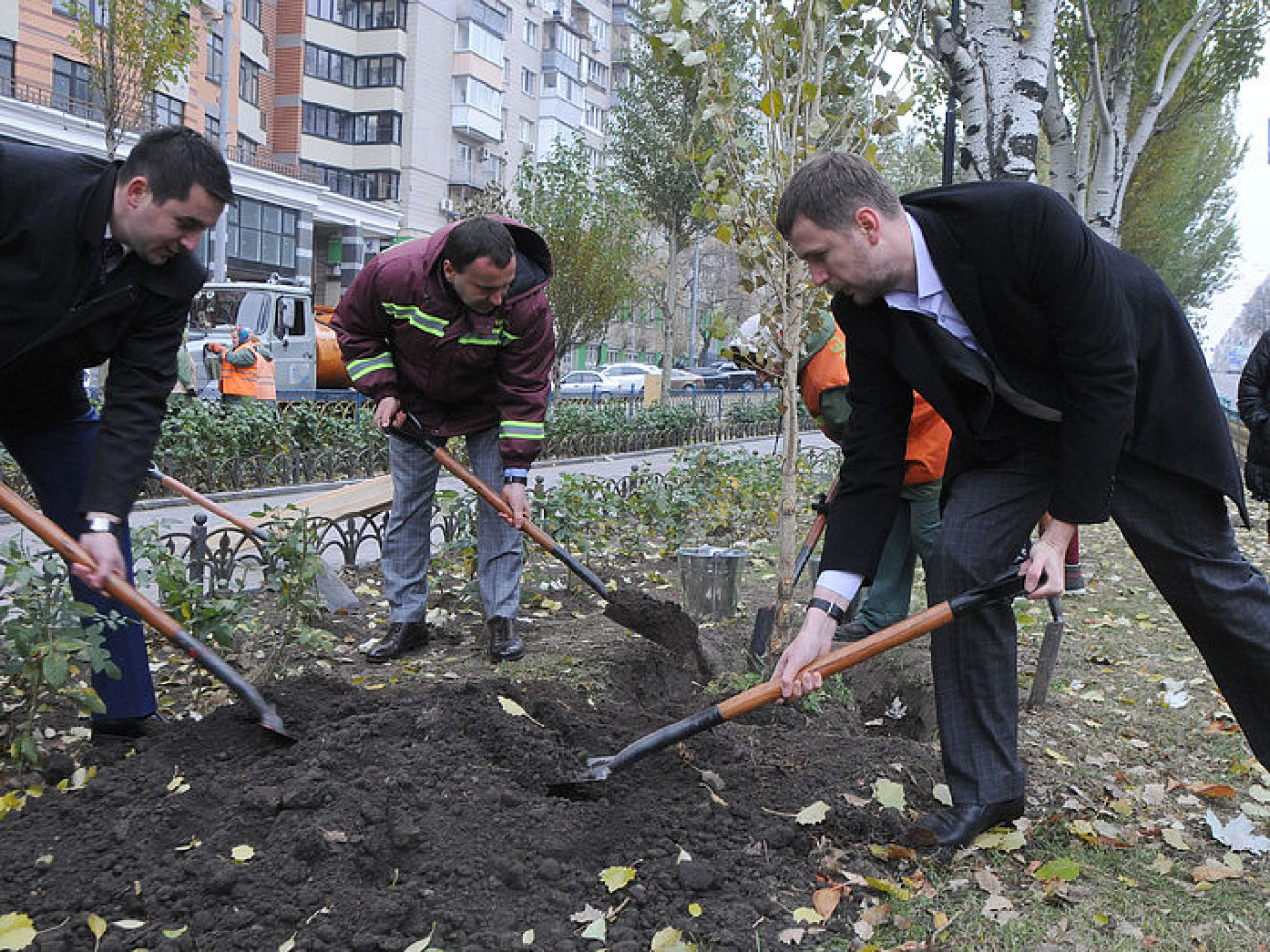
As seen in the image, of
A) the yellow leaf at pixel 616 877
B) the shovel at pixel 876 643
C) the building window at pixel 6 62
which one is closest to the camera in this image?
the yellow leaf at pixel 616 877

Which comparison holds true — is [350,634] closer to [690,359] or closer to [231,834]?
[231,834]

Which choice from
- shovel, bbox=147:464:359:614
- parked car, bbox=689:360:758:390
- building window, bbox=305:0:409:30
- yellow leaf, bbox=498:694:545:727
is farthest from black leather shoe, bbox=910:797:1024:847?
building window, bbox=305:0:409:30

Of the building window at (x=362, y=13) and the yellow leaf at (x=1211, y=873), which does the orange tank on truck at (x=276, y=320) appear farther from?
the building window at (x=362, y=13)

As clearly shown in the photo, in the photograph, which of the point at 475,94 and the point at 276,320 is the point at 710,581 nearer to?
the point at 276,320

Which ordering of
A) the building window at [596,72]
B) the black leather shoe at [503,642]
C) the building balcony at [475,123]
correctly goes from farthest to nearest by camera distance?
the building window at [596,72] < the building balcony at [475,123] < the black leather shoe at [503,642]

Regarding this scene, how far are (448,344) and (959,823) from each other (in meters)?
2.62

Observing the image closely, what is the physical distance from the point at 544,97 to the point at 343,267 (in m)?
17.7

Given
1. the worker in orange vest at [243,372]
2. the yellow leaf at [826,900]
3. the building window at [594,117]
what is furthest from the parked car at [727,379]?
the yellow leaf at [826,900]

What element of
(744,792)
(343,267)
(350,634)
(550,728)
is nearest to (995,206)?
(744,792)

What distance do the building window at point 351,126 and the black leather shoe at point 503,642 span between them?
40.0 m

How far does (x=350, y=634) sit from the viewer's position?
5.02 metres

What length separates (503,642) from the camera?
15.0 feet

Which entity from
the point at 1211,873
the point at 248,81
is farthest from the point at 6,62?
the point at 1211,873

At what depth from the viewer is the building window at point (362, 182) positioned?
4212 centimetres
